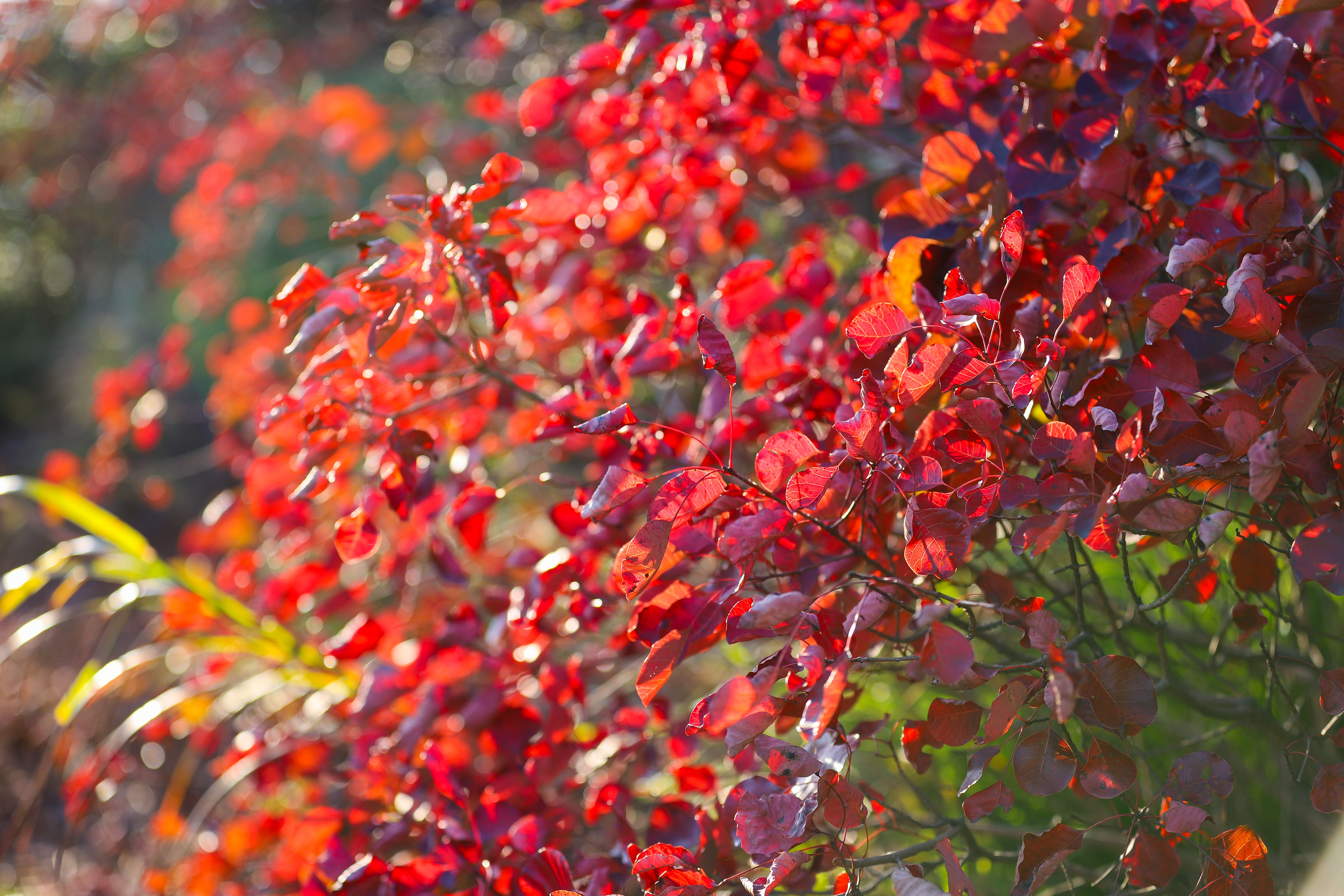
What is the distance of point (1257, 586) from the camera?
0.98 meters

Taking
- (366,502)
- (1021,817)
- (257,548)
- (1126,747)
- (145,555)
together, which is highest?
(366,502)

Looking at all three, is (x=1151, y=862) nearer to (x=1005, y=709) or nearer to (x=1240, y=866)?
(x=1240, y=866)

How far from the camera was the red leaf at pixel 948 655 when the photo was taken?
712mm

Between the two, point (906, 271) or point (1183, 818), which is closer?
point (1183, 818)

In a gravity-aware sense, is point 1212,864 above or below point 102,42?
above

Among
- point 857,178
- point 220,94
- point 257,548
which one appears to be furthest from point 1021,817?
point 220,94

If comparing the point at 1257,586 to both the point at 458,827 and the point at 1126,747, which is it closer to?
the point at 1126,747

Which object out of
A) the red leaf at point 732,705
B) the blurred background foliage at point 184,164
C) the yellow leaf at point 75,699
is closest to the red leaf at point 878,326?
the red leaf at point 732,705

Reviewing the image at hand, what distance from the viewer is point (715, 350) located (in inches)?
33.4

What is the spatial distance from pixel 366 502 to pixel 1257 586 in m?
1.10

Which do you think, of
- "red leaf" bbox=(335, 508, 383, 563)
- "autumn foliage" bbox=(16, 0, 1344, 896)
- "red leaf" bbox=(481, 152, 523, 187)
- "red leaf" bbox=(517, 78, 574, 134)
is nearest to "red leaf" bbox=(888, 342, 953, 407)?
"autumn foliage" bbox=(16, 0, 1344, 896)

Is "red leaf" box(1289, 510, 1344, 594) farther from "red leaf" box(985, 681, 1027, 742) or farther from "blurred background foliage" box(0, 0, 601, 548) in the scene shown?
"blurred background foliage" box(0, 0, 601, 548)

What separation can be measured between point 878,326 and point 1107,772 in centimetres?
47

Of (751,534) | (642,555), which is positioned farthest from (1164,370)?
(642,555)
